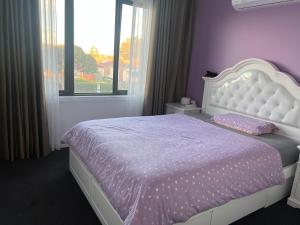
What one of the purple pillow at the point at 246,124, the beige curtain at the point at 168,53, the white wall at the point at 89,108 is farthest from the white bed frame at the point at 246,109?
the white wall at the point at 89,108

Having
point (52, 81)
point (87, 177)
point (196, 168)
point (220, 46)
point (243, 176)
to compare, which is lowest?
point (87, 177)

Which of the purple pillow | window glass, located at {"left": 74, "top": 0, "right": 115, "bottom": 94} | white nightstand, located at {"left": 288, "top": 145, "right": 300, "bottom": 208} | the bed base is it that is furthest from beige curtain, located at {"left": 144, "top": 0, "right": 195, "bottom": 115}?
white nightstand, located at {"left": 288, "top": 145, "right": 300, "bottom": 208}

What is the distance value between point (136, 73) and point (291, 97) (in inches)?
87.9

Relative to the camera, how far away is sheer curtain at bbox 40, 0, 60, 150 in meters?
2.97

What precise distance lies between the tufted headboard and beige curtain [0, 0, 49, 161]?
251 centimetres

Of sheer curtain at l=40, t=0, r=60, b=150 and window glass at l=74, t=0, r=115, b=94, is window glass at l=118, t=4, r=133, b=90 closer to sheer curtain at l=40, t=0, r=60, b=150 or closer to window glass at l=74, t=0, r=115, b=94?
window glass at l=74, t=0, r=115, b=94

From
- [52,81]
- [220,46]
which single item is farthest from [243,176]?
[52,81]

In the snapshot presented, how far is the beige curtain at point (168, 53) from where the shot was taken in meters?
3.76

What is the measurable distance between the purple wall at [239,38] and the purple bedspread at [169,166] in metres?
1.25

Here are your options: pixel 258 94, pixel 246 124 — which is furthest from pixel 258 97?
pixel 246 124

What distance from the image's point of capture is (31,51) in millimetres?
2902

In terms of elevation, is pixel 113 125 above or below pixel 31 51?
below

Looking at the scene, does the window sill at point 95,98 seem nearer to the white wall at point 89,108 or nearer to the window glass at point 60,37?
the white wall at point 89,108

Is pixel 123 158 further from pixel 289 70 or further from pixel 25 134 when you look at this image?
pixel 289 70
